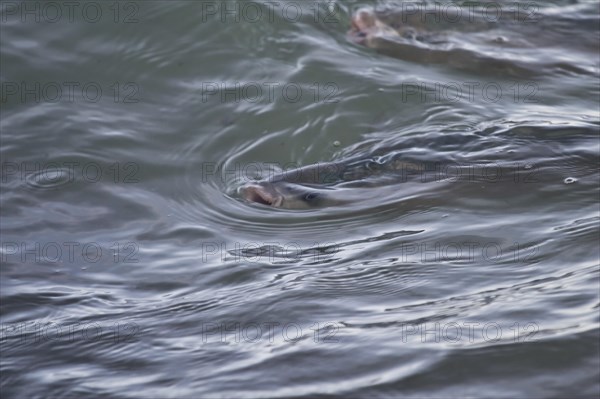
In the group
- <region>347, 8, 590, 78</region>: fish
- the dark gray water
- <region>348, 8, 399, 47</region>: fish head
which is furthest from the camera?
<region>348, 8, 399, 47</region>: fish head

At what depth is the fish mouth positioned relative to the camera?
5074mm

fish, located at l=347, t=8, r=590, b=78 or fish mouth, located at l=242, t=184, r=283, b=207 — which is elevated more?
fish, located at l=347, t=8, r=590, b=78

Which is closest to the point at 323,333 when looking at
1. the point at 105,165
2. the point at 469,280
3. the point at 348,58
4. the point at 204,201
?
the point at 469,280

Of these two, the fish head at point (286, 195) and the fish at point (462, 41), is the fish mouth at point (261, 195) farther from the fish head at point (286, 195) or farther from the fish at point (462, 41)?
the fish at point (462, 41)

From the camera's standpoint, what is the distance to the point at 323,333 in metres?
3.28

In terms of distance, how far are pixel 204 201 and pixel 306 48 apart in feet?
7.08

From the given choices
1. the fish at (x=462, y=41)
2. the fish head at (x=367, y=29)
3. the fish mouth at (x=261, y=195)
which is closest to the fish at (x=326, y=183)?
the fish mouth at (x=261, y=195)

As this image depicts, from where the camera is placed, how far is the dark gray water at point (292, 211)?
3061 mm

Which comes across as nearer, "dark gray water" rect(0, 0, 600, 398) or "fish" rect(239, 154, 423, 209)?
"dark gray water" rect(0, 0, 600, 398)

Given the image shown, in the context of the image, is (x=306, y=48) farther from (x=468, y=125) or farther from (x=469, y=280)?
(x=469, y=280)

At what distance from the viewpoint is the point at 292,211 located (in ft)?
16.3

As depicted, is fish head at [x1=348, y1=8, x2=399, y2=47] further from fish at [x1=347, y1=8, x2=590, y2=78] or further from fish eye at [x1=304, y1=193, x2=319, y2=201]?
fish eye at [x1=304, y1=193, x2=319, y2=201]

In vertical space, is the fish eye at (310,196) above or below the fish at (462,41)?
below

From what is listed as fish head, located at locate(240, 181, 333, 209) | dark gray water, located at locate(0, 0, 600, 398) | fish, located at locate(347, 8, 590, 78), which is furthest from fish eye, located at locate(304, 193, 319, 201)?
fish, located at locate(347, 8, 590, 78)
